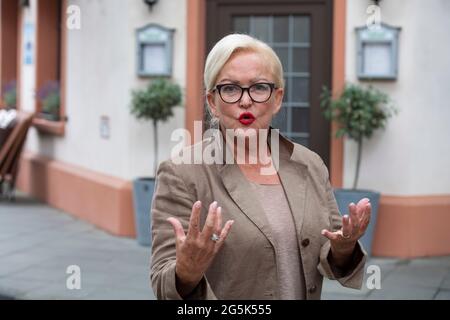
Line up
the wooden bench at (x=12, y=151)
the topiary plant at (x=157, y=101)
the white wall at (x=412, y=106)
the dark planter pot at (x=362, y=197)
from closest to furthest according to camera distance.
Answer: the dark planter pot at (x=362, y=197)
the white wall at (x=412, y=106)
the topiary plant at (x=157, y=101)
the wooden bench at (x=12, y=151)

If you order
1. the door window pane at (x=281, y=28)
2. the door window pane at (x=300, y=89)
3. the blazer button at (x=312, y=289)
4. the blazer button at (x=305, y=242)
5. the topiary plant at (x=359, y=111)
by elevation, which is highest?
the door window pane at (x=281, y=28)

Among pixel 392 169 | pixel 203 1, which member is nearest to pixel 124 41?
pixel 203 1

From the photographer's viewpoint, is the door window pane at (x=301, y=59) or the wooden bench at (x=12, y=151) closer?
the door window pane at (x=301, y=59)

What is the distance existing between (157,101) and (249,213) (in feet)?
18.7

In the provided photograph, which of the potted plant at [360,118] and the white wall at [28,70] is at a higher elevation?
the white wall at [28,70]

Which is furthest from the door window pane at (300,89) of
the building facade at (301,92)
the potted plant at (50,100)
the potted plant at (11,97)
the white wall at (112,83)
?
the potted plant at (11,97)

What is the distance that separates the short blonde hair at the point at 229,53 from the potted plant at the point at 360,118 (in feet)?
16.4

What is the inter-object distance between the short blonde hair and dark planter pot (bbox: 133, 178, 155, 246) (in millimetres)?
5698

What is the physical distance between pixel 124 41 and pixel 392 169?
3.22 m

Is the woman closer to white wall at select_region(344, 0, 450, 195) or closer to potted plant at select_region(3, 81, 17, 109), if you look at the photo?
white wall at select_region(344, 0, 450, 195)

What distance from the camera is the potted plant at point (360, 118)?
737 cm

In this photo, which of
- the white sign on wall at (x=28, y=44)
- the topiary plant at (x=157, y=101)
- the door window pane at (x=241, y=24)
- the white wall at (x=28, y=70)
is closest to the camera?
the topiary plant at (x=157, y=101)

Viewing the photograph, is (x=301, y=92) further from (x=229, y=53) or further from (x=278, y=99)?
(x=229, y=53)

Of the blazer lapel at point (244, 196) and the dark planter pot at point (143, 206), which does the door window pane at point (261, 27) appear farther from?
the blazer lapel at point (244, 196)
